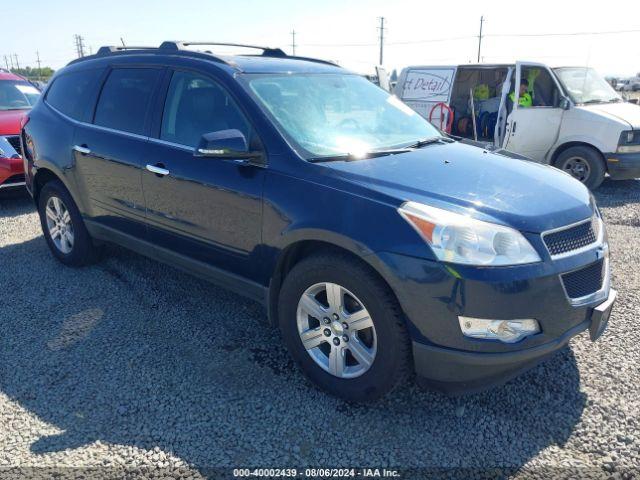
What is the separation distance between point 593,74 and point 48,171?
841 centimetres

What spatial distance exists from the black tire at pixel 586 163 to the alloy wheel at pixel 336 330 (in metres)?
6.34

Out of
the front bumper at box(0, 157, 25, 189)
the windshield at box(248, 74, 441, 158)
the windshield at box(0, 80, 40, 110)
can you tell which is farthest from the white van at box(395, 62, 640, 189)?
the windshield at box(0, 80, 40, 110)

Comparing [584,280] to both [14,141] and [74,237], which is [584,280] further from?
[14,141]

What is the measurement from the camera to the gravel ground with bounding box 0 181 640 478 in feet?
8.13

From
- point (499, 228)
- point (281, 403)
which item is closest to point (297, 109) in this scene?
point (499, 228)

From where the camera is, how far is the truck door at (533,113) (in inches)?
320

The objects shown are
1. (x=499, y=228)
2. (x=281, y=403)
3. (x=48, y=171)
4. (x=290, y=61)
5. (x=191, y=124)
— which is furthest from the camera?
(x=48, y=171)

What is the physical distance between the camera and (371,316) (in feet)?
8.59

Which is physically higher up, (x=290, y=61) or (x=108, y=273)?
(x=290, y=61)

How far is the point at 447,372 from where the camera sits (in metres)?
2.50

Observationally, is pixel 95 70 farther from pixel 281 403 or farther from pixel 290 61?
pixel 281 403

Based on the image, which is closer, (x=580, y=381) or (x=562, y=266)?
(x=562, y=266)

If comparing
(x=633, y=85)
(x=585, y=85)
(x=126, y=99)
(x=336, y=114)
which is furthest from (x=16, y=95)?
(x=633, y=85)

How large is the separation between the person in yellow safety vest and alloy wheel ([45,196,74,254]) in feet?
22.0
